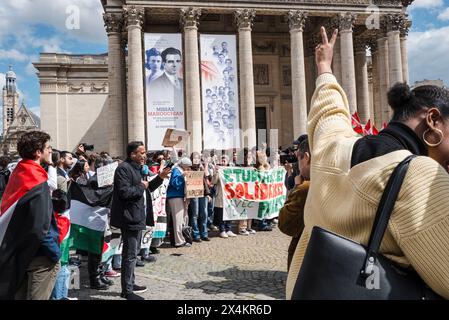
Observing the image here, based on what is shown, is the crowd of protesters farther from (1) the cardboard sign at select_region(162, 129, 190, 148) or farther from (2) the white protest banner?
(1) the cardboard sign at select_region(162, 129, 190, 148)

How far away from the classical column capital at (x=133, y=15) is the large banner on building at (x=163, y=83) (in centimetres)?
205

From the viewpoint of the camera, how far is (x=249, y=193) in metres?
12.7

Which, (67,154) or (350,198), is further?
(67,154)

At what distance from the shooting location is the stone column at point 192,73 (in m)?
25.0

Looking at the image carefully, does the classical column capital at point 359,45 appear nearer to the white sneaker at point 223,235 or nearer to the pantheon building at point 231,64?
the pantheon building at point 231,64

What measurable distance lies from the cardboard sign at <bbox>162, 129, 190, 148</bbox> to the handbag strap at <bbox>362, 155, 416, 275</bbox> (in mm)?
10810

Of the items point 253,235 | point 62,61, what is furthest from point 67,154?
point 62,61

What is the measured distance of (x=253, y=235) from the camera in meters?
12.2

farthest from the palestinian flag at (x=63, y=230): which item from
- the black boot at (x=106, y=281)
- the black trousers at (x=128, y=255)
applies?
the black boot at (x=106, y=281)

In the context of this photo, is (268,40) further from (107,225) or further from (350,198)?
(350,198)

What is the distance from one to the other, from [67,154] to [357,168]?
23.6ft

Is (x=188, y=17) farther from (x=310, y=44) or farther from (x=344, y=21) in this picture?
(x=344, y=21)

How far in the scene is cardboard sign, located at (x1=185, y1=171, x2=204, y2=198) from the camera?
10887 millimetres

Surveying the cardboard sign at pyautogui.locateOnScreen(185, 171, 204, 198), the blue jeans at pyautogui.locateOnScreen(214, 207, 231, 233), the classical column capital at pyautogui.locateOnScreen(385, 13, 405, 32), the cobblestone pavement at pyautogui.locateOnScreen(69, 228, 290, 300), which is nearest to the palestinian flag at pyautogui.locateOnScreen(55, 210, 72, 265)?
the cobblestone pavement at pyautogui.locateOnScreen(69, 228, 290, 300)
